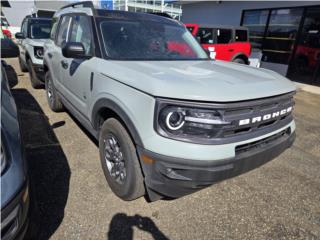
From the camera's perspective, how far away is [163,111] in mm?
1869

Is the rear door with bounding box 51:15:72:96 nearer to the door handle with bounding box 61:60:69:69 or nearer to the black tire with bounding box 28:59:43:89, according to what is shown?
the door handle with bounding box 61:60:69:69

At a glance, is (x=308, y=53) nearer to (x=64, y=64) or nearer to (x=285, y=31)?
(x=285, y=31)

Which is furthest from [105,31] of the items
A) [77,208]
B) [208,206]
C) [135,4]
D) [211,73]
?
[135,4]

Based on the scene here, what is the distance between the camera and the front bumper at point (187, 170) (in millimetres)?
1858

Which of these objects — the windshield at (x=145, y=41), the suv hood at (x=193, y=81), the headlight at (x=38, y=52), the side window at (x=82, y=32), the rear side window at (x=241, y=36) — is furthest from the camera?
the rear side window at (x=241, y=36)

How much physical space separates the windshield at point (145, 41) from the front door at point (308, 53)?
8596 mm

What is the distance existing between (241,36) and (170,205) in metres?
8.67

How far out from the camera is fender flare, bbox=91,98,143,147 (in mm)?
2062

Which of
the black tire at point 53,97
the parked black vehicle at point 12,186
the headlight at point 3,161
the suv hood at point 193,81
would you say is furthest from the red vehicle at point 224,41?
the headlight at point 3,161

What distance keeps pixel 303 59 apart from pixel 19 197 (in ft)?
38.9

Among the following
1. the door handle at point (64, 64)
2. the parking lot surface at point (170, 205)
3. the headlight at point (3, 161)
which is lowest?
the parking lot surface at point (170, 205)

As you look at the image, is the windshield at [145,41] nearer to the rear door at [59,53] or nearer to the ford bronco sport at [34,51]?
the rear door at [59,53]

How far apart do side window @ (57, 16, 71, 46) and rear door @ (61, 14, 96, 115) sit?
26cm

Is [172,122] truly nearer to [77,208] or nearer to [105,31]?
[77,208]
